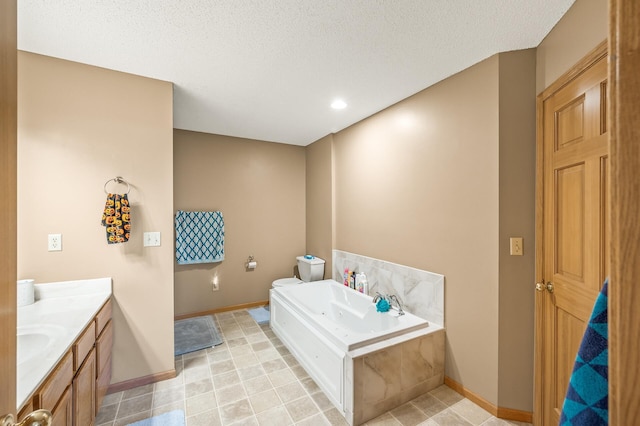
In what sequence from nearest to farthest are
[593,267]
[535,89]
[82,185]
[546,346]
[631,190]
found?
[631,190]
[593,267]
[546,346]
[535,89]
[82,185]

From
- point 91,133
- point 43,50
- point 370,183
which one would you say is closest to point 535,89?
point 370,183

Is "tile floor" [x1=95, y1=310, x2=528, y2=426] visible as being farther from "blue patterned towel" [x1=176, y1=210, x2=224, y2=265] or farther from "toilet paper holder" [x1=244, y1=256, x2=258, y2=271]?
"toilet paper holder" [x1=244, y1=256, x2=258, y2=271]

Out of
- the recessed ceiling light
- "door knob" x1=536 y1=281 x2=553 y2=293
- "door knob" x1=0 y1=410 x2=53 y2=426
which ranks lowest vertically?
"door knob" x1=536 y1=281 x2=553 y2=293

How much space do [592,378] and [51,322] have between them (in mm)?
2287

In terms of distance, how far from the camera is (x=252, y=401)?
2092mm

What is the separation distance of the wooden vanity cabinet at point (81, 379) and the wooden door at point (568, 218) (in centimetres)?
251

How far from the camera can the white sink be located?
4.04ft

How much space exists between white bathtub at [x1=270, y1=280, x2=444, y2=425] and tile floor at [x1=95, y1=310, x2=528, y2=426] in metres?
0.10

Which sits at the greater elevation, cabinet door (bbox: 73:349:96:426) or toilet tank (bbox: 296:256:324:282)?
toilet tank (bbox: 296:256:324:282)

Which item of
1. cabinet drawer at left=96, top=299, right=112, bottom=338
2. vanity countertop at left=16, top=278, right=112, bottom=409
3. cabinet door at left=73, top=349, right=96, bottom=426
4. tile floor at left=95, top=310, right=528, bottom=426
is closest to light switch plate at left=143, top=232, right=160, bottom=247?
vanity countertop at left=16, top=278, right=112, bottom=409

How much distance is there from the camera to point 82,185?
6.80 ft

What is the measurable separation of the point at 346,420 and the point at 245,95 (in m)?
2.83

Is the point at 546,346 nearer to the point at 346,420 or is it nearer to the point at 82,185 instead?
the point at 346,420

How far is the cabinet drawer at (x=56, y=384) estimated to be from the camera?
1042mm
